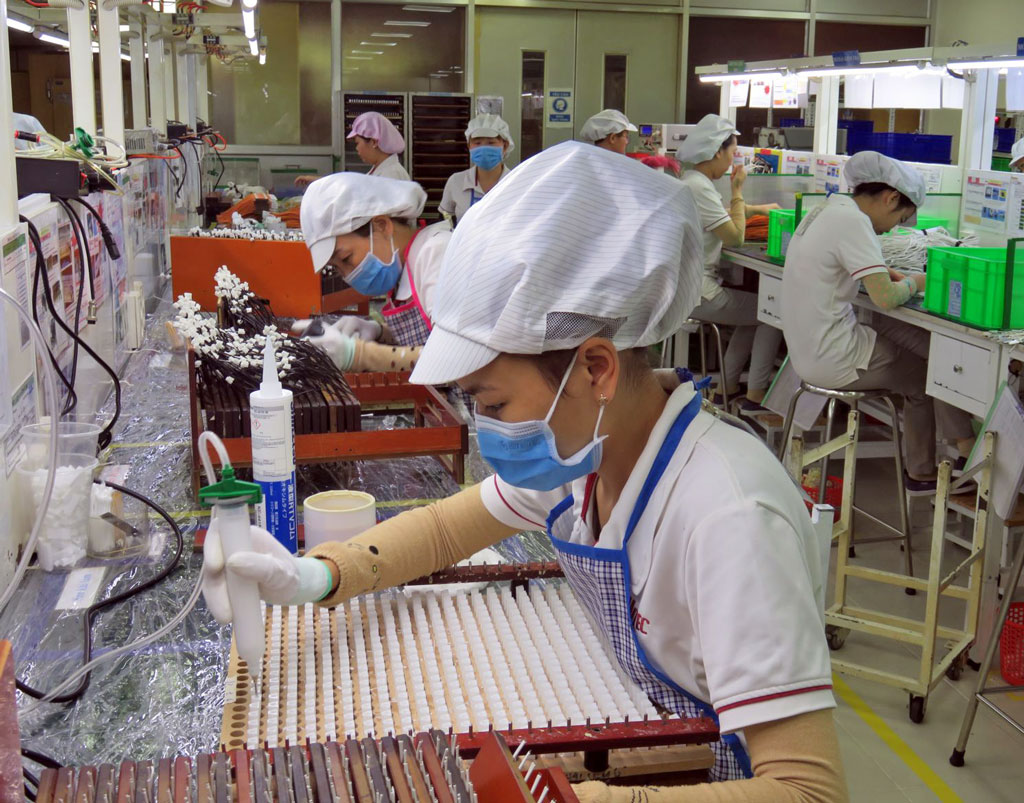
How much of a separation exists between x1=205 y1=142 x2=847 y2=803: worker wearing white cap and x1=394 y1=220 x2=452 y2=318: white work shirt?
1621mm

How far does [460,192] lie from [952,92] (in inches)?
128

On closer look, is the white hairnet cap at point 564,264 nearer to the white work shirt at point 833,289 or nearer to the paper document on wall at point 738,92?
the white work shirt at point 833,289

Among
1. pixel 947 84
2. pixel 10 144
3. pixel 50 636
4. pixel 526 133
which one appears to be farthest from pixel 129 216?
pixel 526 133

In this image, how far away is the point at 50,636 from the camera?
1.52m

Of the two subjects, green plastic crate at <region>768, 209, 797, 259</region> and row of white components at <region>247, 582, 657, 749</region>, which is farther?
green plastic crate at <region>768, 209, 797, 259</region>

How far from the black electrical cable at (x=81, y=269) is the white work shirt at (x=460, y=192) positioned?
4739mm

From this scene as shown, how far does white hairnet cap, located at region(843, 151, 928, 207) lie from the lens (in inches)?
167

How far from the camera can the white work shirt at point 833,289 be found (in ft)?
13.4

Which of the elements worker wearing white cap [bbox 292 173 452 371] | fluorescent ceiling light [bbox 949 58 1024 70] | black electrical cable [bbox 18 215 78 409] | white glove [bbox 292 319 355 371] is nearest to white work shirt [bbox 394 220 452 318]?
worker wearing white cap [bbox 292 173 452 371]

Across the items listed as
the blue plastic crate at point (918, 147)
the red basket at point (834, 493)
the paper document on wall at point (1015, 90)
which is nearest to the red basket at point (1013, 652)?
the red basket at point (834, 493)

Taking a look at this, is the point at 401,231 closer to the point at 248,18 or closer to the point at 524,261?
the point at 524,261

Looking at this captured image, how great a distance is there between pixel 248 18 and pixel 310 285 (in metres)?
1.94

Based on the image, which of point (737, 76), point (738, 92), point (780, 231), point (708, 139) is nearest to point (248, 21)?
point (708, 139)

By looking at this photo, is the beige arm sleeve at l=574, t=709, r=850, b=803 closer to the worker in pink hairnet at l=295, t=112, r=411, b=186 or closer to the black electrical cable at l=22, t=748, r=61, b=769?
the black electrical cable at l=22, t=748, r=61, b=769
